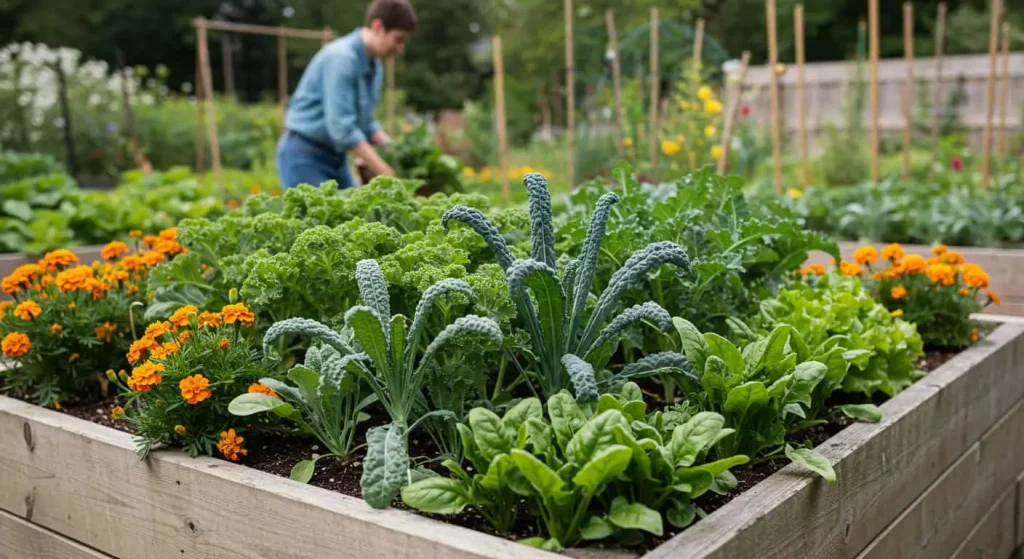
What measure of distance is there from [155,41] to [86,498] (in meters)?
31.1

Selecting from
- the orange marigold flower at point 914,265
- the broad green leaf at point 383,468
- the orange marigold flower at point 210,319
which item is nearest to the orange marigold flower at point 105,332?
the orange marigold flower at point 210,319

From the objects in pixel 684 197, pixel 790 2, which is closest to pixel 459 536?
pixel 684 197

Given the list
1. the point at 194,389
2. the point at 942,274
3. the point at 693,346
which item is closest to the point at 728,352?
the point at 693,346

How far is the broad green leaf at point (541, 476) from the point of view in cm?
140

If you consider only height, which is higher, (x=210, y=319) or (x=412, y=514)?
(x=210, y=319)

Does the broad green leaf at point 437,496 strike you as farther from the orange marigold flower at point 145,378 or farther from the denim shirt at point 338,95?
the denim shirt at point 338,95

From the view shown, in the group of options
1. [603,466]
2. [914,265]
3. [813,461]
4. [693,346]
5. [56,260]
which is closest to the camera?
[603,466]

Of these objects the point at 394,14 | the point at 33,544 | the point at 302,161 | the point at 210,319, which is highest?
the point at 394,14

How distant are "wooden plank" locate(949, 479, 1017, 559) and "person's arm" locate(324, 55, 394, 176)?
2.91 m

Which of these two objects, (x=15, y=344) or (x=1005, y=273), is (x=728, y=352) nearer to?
(x=15, y=344)

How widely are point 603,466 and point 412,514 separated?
0.36 metres

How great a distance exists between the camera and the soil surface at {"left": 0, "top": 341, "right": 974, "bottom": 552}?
160 cm

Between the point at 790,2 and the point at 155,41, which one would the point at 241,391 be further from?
the point at 155,41

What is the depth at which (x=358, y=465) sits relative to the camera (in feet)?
6.28
